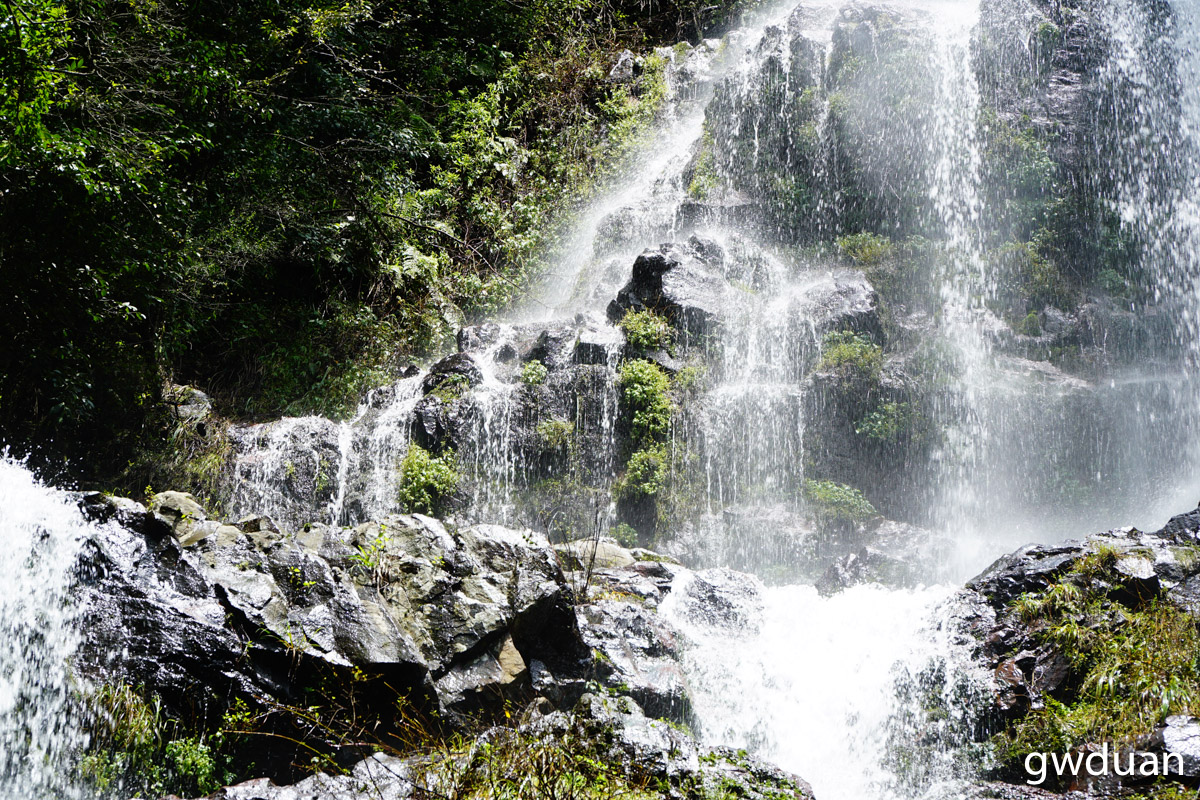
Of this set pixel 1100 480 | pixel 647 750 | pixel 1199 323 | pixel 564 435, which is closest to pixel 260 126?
pixel 564 435

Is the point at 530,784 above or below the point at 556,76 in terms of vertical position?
below

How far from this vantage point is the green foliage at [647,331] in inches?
460

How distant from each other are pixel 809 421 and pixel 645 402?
254 cm

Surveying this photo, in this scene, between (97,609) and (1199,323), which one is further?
(1199,323)

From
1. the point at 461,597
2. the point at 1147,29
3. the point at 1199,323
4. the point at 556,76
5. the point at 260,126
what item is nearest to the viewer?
the point at 461,597

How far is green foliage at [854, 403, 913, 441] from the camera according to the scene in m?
11.5

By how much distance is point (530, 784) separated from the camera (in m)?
3.94

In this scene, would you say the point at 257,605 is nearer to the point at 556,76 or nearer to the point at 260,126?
the point at 260,126

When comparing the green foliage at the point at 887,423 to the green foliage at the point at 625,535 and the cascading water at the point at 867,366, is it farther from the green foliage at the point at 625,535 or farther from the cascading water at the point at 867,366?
the green foliage at the point at 625,535

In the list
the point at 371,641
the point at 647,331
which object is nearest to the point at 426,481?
the point at 647,331

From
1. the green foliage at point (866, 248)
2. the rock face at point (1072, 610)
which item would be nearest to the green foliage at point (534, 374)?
the green foliage at point (866, 248)

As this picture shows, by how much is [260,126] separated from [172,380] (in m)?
4.01

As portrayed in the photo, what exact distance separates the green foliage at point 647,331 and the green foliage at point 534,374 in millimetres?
1390

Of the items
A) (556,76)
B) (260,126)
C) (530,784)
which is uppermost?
(556,76)
